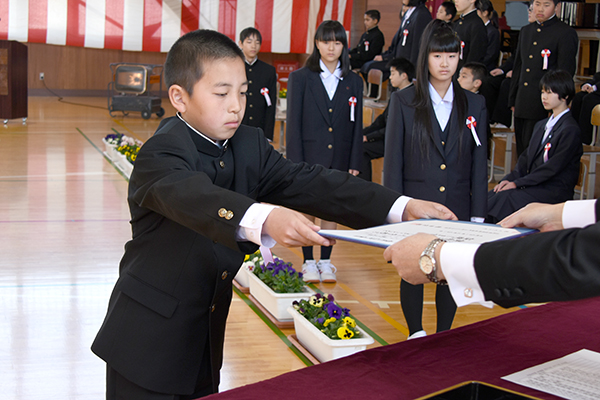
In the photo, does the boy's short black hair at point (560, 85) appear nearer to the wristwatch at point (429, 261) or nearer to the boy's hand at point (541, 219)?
the boy's hand at point (541, 219)

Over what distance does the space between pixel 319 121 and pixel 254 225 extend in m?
2.81

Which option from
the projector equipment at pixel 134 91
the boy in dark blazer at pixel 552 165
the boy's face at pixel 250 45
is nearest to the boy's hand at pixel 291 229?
the boy in dark blazer at pixel 552 165

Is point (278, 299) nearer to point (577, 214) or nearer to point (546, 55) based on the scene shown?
point (577, 214)

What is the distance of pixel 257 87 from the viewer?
5691 millimetres

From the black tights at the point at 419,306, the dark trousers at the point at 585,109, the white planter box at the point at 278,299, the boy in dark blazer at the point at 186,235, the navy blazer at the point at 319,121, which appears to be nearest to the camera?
the boy in dark blazer at the point at 186,235

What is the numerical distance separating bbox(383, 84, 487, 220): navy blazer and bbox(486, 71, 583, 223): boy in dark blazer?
148cm

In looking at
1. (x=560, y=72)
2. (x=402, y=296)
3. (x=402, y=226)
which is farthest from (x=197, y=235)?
(x=560, y=72)

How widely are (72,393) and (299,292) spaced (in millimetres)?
1231

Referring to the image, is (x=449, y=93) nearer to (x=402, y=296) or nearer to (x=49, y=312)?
(x=402, y=296)

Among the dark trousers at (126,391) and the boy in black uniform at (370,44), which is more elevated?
the boy in black uniform at (370,44)

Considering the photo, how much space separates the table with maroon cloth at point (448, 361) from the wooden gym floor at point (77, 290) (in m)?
1.28

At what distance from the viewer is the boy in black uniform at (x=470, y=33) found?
6320 millimetres

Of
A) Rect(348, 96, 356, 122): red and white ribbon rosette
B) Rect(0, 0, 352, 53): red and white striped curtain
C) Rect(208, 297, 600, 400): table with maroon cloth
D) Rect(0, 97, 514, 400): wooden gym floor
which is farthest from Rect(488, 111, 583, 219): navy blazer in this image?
Rect(0, 0, 352, 53): red and white striped curtain

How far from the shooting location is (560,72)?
4523 millimetres
